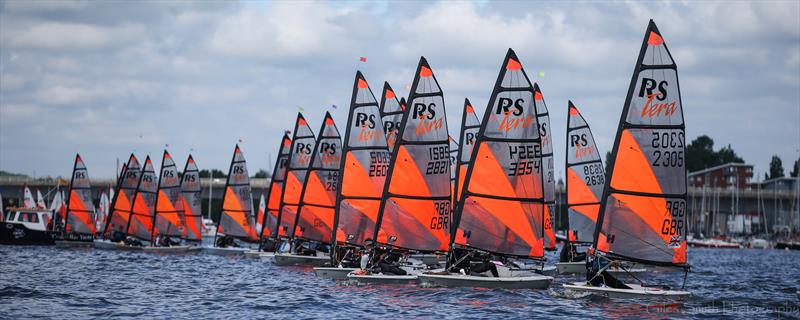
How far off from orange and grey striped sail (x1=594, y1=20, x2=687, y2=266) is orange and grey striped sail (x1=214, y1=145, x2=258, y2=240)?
37396 millimetres

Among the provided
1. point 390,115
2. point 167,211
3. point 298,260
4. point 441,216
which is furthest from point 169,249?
point 441,216

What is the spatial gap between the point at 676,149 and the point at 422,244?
1096 cm

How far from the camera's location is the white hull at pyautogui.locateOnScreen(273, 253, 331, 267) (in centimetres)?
5138

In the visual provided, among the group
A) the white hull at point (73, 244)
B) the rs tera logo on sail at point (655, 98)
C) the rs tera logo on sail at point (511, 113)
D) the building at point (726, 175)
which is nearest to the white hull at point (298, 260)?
the rs tera logo on sail at point (511, 113)

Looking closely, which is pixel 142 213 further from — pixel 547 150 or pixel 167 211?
pixel 547 150

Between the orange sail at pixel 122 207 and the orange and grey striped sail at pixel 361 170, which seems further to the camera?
the orange sail at pixel 122 207

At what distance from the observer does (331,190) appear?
53750 millimetres

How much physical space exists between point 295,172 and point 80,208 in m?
26.1

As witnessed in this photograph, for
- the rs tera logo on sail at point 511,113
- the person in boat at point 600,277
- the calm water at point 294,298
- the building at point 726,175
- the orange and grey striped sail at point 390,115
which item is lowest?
the calm water at point 294,298

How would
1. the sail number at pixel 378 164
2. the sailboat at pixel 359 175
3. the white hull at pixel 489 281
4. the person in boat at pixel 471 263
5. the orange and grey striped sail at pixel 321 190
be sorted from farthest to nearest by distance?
the orange and grey striped sail at pixel 321 190 → the sail number at pixel 378 164 → the sailboat at pixel 359 175 → the person in boat at pixel 471 263 → the white hull at pixel 489 281

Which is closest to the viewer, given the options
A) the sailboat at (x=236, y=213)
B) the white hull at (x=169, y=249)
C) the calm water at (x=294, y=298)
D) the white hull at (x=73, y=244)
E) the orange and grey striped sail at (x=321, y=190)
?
the calm water at (x=294, y=298)

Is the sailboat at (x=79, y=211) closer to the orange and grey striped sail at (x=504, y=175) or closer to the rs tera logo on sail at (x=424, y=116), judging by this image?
the rs tera logo on sail at (x=424, y=116)

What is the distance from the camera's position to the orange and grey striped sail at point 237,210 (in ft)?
223

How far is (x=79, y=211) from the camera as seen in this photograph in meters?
78.2
